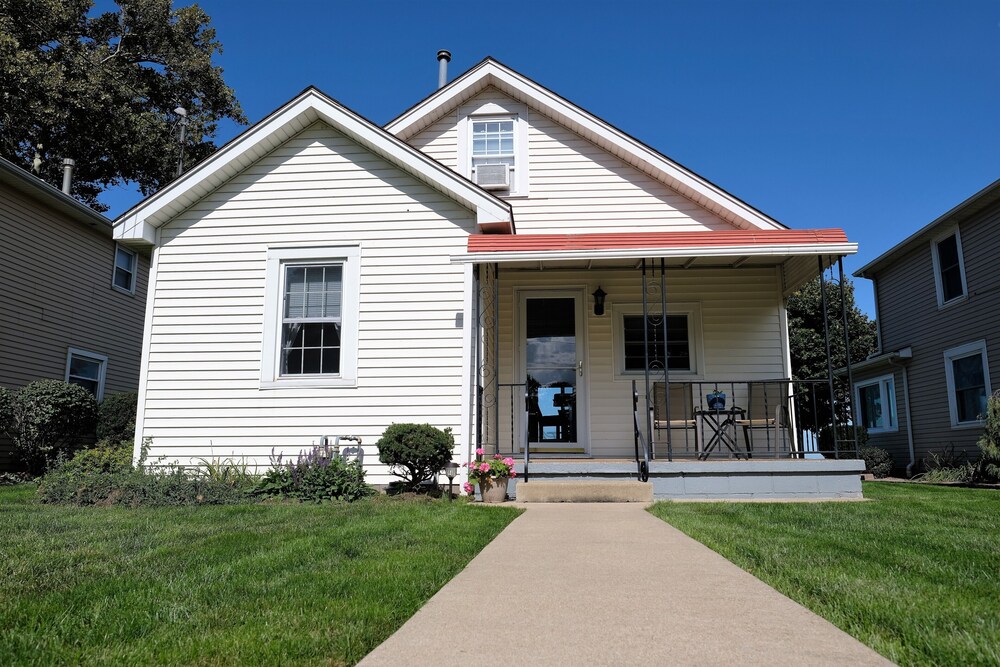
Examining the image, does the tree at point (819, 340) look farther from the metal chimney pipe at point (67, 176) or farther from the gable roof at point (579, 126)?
the metal chimney pipe at point (67, 176)

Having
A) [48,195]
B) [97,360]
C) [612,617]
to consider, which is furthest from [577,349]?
[97,360]

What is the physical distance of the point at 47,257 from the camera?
13711mm

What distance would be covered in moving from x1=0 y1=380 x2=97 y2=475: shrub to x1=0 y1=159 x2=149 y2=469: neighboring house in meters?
1.03

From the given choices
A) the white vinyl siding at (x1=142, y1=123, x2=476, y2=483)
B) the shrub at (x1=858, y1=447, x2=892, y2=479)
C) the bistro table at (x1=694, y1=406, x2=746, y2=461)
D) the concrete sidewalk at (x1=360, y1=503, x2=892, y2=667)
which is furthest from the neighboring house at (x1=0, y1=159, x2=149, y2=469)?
the shrub at (x1=858, y1=447, x2=892, y2=479)

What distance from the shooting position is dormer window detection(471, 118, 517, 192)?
11008 mm

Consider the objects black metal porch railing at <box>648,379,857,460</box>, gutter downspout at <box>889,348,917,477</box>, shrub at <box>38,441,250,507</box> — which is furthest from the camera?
gutter downspout at <box>889,348,917,477</box>

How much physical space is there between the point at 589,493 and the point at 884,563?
3943 mm

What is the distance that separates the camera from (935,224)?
581 inches

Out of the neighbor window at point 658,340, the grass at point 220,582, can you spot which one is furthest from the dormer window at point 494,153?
the grass at point 220,582

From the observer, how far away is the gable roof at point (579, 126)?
33.5 feet

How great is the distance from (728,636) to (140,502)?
655cm

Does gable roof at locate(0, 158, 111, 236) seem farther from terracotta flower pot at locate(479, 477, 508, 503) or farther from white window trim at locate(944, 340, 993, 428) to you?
white window trim at locate(944, 340, 993, 428)

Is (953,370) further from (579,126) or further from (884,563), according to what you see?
(884,563)

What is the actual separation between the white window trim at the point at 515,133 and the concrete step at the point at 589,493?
4892 mm
